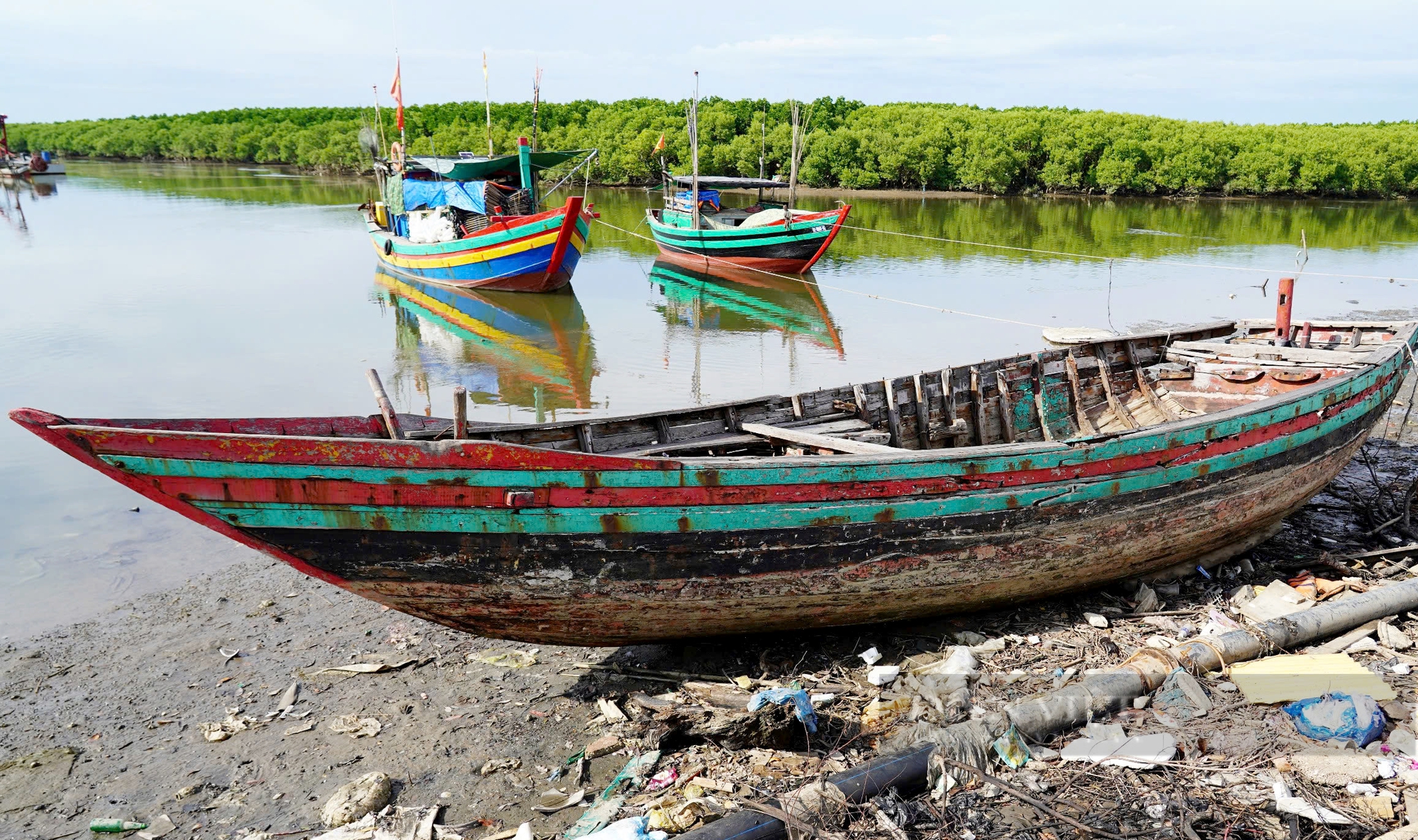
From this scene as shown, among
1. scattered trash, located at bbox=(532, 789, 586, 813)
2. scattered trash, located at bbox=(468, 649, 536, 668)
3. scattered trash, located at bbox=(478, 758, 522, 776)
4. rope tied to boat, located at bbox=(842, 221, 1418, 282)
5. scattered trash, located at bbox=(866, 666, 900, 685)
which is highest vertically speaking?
rope tied to boat, located at bbox=(842, 221, 1418, 282)

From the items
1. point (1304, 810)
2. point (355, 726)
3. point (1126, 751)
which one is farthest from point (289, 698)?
point (1304, 810)

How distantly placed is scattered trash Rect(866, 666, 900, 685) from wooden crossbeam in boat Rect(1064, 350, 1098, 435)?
361 centimetres

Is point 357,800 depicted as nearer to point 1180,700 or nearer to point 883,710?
point 883,710

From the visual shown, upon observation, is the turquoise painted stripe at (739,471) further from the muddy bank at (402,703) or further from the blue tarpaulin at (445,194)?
the blue tarpaulin at (445,194)

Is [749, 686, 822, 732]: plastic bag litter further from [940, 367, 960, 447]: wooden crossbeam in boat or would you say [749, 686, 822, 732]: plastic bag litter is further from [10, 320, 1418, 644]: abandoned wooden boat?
[940, 367, 960, 447]: wooden crossbeam in boat

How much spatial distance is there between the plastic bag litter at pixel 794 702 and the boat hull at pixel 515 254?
1486 cm

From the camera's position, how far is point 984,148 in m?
48.0

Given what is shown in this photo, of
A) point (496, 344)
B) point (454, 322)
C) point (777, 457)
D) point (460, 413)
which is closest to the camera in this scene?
point (460, 413)

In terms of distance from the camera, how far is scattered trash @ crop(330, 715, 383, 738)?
4.89 meters

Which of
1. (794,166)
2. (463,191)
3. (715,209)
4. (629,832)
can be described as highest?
(794,166)

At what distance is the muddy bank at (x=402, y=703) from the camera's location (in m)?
4.34

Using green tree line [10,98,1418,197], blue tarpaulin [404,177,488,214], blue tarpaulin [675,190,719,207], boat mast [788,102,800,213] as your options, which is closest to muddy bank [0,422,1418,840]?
blue tarpaulin [404,177,488,214]

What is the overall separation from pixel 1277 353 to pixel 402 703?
7781mm

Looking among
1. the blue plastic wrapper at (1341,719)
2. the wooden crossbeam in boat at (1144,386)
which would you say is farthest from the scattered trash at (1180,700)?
the wooden crossbeam in boat at (1144,386)
